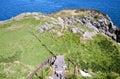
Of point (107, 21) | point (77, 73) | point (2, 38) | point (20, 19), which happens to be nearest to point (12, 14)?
point (107, 21)

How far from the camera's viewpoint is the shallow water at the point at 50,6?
13243cm

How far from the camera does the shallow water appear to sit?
132 metres

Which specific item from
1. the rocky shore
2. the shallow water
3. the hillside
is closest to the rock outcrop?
the rocky shore

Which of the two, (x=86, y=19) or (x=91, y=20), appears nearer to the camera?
(x=86, y=19)

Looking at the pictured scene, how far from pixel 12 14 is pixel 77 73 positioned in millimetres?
110498

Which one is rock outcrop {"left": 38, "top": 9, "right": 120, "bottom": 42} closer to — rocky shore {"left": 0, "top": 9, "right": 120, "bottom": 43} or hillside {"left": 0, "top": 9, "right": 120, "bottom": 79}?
rocky shore {"left": 0, "top": 9, "right": 120, "bottom": 43}

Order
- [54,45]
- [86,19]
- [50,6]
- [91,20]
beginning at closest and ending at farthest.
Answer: [54,45] → [86,19] → [91,20] → [50,6]

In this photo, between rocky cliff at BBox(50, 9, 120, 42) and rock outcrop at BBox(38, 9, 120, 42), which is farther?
rocky cliff at BBox(50, 9, 120, 42)

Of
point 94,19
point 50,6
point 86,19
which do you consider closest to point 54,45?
point 86,19

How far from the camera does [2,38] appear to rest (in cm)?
5062

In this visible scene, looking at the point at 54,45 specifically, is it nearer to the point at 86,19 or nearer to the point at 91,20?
the point at 86,19

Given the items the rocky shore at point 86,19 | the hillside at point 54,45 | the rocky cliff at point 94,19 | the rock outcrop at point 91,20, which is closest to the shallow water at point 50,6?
the rocky cliff at point 94,19

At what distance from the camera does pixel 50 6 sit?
14112cm

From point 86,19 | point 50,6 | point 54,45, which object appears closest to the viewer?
point 54,45
